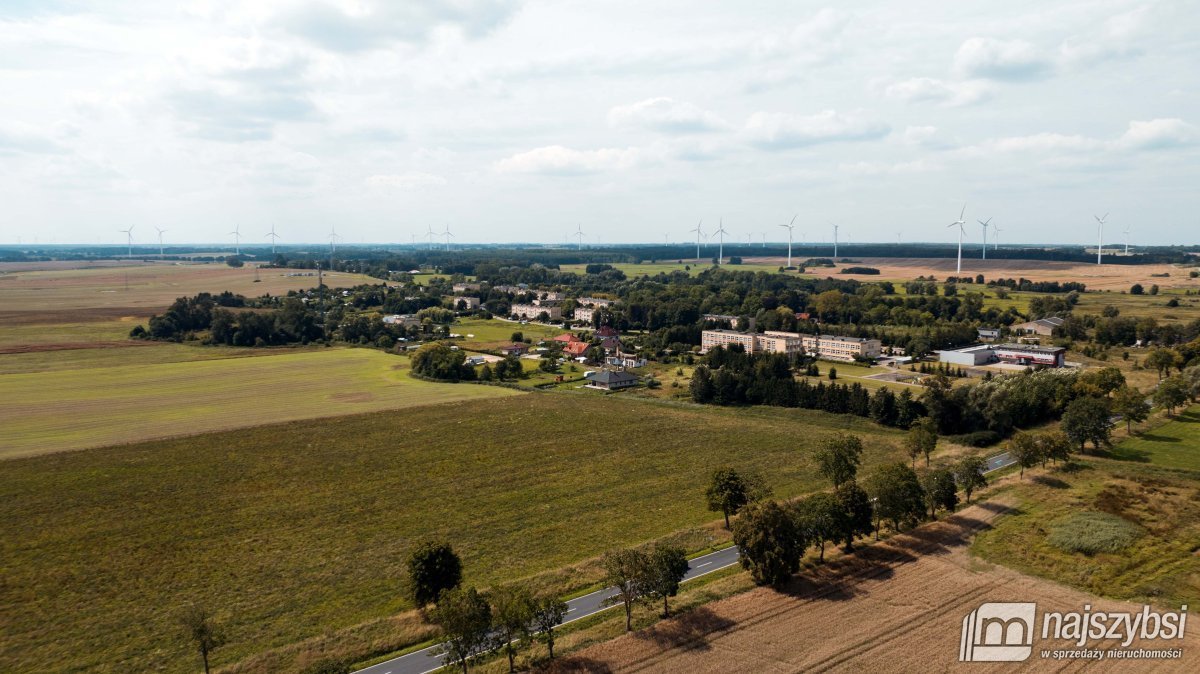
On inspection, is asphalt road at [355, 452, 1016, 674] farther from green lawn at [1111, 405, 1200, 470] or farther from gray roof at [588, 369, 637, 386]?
gray roof at [588, 369, 637, 386]

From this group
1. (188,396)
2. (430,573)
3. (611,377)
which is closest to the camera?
(430,573)

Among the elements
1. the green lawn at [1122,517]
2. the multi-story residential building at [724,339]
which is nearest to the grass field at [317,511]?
the green lawn at [1122,517]

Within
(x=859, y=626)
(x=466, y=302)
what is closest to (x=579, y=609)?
(x=859, y=626)

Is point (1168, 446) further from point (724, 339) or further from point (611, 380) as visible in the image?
point (724, 339)

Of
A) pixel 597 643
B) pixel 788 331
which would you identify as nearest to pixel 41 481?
pixel 597 643

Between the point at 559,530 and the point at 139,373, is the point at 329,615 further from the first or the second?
the point at 139,373
